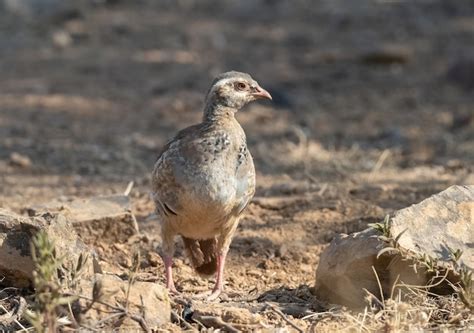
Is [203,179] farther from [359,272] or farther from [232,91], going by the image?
[359,272]

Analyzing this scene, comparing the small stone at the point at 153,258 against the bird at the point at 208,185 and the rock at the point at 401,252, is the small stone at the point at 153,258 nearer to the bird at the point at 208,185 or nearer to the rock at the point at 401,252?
the bird at the point at 208,185

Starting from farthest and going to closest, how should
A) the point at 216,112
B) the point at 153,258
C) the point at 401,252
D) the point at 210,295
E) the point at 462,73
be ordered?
the point at 462,73
the point at 153,258
the point at 216,112
the point at 210,295
the point at 401,252

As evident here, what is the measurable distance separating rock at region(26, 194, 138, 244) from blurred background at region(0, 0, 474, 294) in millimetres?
559

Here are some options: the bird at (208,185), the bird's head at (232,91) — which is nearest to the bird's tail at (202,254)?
the bird at (208,185)

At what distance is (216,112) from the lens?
6.73 metres

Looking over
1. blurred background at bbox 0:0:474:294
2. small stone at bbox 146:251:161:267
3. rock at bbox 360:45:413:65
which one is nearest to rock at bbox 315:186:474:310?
blurred background at bbox 0:0:474:294

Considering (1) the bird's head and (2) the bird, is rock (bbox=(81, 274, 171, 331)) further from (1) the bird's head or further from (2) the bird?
(1) the bird's head

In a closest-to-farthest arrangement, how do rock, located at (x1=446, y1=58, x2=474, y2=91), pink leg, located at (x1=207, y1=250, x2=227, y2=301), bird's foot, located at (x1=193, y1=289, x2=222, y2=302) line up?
1. bird's foot, located at (x1=193, y1=289, x2=222, y2=302)
2. pink leg, located at (x1=207, y1=250, x2=227, y2=301)
3. rock, located at (x1=446, y1=58, x2=474, y2=91)

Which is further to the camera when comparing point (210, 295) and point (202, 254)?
point (202, 254)

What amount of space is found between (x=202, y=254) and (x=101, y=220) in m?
0.94

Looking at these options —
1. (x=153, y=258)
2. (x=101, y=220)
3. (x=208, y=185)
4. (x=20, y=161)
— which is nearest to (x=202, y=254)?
(x=153, y=258)

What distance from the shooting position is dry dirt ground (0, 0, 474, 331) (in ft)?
25.1

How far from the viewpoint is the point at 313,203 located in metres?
8.24

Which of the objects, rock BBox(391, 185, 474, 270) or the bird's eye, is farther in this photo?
the bird's eye
